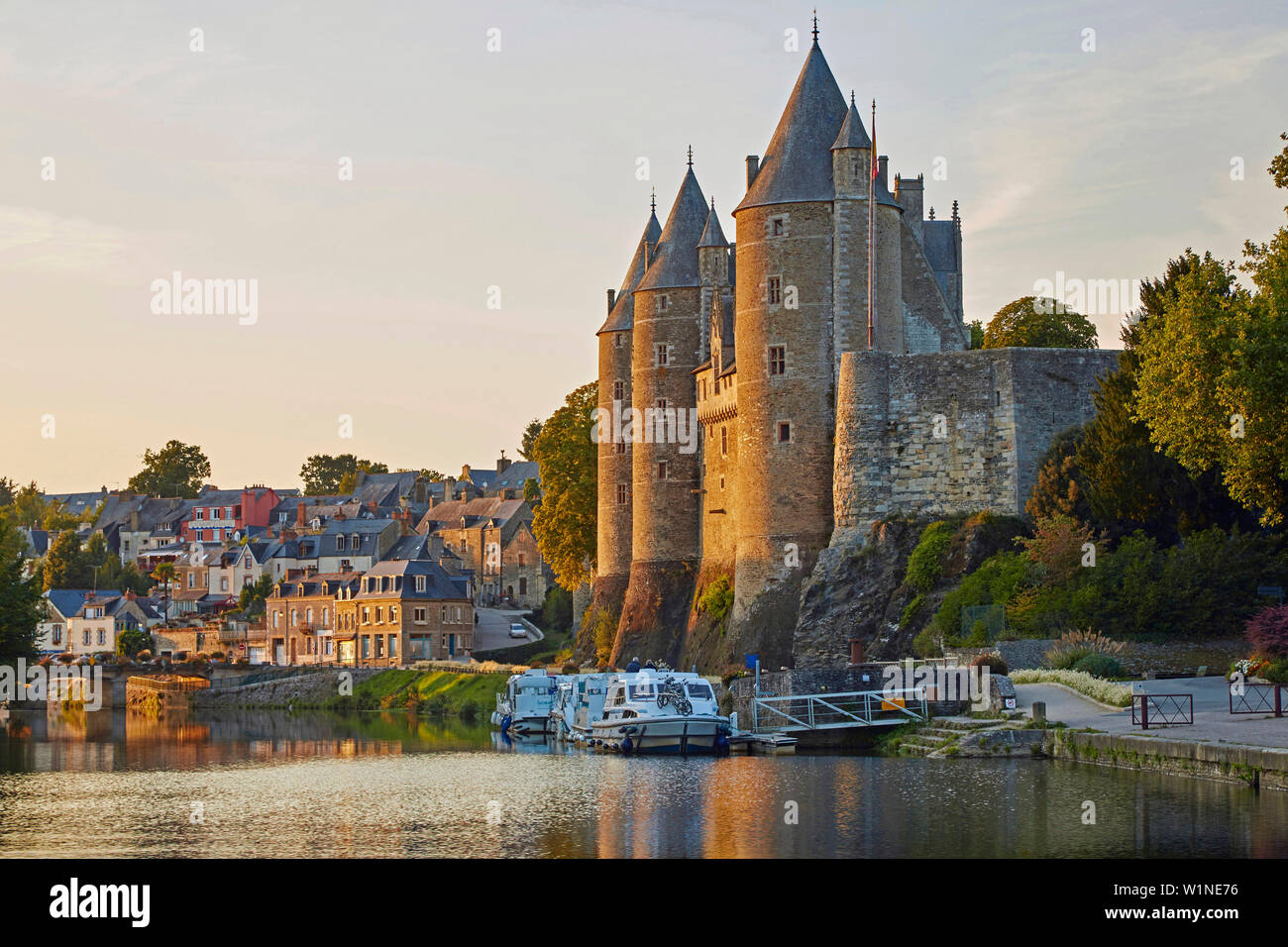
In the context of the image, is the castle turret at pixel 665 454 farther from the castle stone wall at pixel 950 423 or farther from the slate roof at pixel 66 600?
the slate roof at pixel 66 600

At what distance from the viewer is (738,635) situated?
5159 cm

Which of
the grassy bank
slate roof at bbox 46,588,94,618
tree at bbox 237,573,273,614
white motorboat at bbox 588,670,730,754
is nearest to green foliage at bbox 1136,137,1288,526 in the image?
white motorboat at bbox 588,670,730,754

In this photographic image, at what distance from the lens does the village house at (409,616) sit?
3009 inches

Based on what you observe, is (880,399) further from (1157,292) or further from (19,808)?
(19,808)

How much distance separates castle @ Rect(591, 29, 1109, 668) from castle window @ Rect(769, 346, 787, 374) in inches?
2.0

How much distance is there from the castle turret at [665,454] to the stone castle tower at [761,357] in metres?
0.05

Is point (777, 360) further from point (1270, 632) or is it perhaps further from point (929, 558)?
point (1270, 632)

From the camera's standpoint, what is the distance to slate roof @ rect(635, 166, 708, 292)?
5991cm

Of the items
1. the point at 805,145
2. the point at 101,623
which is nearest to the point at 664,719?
the point at 805,145

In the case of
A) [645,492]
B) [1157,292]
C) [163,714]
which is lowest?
[163,714]

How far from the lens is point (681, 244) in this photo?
200 ft
